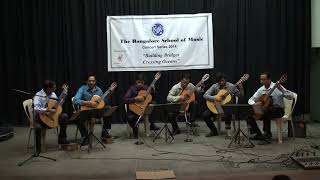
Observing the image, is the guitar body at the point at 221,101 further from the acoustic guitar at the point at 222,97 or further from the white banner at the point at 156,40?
the white banner at the point at 156,40

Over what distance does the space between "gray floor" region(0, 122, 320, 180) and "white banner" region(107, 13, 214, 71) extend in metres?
2.32

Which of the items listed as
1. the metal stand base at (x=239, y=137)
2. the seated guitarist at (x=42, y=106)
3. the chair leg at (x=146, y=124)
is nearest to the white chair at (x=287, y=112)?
the metal stand base at (x=239, y=137)

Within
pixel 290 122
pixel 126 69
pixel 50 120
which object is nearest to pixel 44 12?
pixel 126 69

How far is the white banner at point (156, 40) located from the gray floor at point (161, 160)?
7.61 ft

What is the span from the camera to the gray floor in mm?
5527

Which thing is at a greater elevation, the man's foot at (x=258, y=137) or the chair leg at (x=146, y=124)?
the chair leg at (x=146, y=124)

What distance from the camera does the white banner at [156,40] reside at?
9.55 meters

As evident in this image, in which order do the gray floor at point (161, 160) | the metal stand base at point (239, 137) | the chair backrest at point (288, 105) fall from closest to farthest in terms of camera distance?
the gray floor at point (161, 160) → the metal stand base at point (239, 137) → the chair backrest at point (288, 105)

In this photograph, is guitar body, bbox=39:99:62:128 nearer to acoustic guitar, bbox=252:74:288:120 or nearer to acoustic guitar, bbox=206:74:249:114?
acoustic guitar, bbox=206:74:249:114

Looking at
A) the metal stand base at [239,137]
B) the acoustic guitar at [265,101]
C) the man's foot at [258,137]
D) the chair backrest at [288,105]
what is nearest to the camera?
the metal stand base at [239,137]

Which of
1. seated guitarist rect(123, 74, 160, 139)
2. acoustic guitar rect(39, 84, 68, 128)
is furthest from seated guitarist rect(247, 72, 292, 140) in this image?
acoustic guitar rect(39, 84, 68, 128)

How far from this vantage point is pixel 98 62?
383 inches

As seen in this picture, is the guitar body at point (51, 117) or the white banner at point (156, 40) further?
the white banner at point (156, 40)

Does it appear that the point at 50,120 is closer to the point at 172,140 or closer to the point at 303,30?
the point at 172,140
